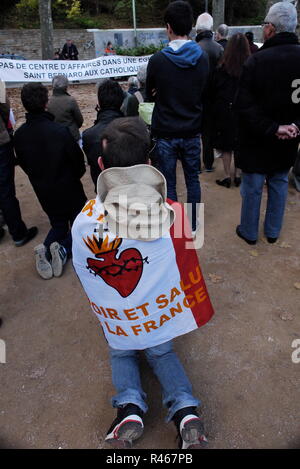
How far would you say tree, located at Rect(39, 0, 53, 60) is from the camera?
14.3 metres

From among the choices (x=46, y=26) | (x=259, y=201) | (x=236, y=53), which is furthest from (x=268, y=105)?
(x=46, y=26)

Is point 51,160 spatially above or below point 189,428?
above

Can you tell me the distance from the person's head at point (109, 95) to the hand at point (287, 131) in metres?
1.41

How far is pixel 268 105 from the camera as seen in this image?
2.99m

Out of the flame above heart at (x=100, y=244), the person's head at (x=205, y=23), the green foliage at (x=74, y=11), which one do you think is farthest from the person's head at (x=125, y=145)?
the green foliage at (x=74, y=11)

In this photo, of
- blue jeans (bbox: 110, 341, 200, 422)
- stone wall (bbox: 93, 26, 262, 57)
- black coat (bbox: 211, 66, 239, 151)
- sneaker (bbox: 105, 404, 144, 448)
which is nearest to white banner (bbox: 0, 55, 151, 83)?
black coat (bbox: 211, 66, 239, 151)

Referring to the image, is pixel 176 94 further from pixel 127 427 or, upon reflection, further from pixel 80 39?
pixel 80 39

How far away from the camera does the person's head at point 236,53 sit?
152 inches

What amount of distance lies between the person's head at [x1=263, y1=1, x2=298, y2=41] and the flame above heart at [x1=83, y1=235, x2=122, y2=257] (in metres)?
2.41

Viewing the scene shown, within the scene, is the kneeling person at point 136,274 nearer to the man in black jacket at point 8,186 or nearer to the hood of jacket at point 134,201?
the hood of jacket at point 134,201

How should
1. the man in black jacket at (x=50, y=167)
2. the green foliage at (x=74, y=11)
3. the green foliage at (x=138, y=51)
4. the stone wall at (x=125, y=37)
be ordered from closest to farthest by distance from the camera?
the man in black jacket at (x=50, y=167)
the green foliage at (x=138, y=51)
the stone wall at (x=125, y=37)
the green foliage at (x=74, y=11)

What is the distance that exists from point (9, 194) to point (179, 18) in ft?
7.92

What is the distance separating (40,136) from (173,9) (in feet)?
5.08

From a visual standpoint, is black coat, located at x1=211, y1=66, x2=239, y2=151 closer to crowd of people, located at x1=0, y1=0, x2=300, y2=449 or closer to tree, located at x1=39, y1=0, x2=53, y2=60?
crowd of people, located at x1=0, y1=0, x2=300, y2=449
